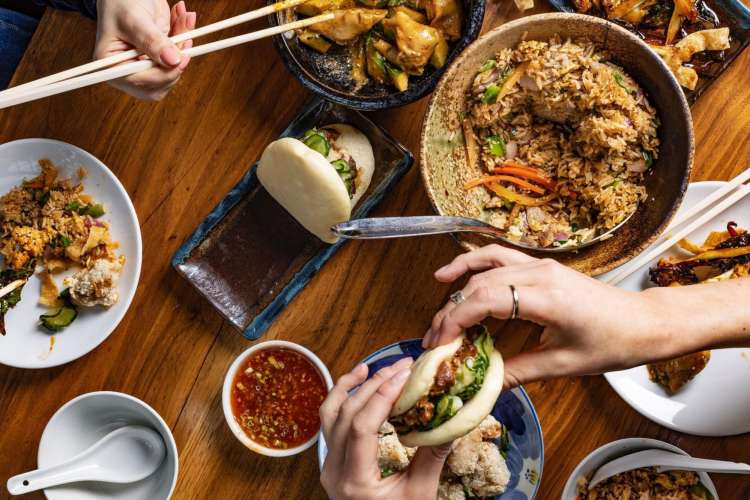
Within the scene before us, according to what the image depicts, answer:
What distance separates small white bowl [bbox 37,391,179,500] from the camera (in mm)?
2369

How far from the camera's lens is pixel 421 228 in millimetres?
2057

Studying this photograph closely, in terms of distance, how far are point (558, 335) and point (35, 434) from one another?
206 centimetres

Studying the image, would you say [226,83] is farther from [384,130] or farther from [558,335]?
[558,335]

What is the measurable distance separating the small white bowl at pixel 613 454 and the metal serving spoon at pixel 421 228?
71 centimetres

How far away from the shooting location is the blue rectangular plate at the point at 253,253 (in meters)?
2.34

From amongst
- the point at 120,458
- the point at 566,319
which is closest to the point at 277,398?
the point at 120,458

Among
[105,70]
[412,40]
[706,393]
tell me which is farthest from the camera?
[706,393]

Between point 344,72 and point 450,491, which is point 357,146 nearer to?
point 344,72

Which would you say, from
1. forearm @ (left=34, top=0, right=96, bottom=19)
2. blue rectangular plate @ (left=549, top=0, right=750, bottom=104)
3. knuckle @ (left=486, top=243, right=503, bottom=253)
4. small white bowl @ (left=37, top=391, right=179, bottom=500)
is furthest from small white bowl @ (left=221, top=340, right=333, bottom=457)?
blue rectangular plate @ (left=549, top=0, right=750, bottom=104)

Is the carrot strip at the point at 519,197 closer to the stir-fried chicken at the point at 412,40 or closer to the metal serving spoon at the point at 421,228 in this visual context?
the metal serving spoon at the point at 421,228

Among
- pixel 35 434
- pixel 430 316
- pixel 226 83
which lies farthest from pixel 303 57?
pixel 35 434

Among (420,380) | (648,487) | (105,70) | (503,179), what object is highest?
(105,70)

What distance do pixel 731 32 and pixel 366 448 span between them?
1786mm

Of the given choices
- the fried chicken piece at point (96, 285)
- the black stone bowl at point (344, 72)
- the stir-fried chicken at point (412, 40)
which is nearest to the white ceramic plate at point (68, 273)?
the fried chicken piece at point (96, 285)
